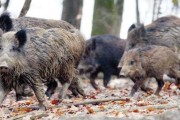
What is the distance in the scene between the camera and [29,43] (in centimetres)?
920

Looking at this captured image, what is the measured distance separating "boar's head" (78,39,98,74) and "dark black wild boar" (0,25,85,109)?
17.2 feet

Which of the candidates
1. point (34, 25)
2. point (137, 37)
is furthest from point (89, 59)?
point (34, 25)

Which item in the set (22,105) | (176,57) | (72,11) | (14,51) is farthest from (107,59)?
(14,51)

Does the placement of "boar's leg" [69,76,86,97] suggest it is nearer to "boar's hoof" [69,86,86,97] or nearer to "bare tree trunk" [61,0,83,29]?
"boar's hoof" [69,86,86,97]

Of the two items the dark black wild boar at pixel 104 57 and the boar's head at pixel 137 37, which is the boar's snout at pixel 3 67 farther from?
the dark black wild boar at pixel 104 57

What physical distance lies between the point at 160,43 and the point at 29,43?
180 inches

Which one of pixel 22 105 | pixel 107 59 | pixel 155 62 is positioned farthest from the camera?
pixel 107 59

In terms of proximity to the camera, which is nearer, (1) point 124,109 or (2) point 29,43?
(1) point 124,109

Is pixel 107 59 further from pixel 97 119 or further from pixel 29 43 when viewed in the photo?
pixel 97 119

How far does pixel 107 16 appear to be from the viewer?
74.0ft

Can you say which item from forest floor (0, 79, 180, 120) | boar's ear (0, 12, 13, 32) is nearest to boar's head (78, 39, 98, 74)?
boar's ear (0, 12, 13, 32)

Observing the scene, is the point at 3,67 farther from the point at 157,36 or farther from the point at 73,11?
the point at 73,11

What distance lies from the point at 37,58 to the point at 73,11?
359 inches

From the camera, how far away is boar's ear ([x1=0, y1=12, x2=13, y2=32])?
1084 cm
